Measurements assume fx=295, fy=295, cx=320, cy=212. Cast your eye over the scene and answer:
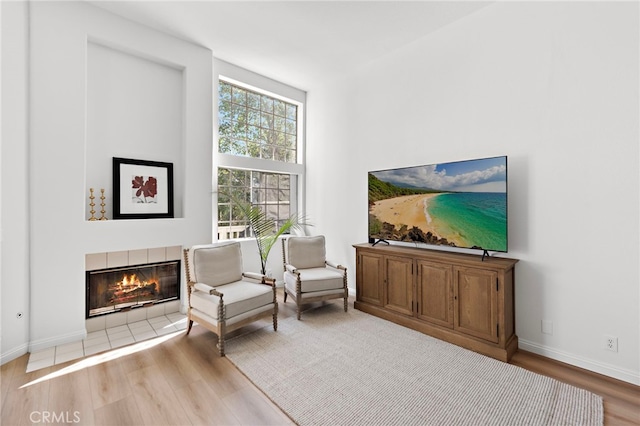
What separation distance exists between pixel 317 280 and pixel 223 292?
1.09 metres

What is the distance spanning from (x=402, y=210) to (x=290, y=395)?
2.24m

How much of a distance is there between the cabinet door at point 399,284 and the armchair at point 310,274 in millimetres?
540

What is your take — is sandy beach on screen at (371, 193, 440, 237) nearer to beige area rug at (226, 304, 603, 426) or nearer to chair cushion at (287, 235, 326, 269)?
chair cushion at (287, 235, 326, 269)

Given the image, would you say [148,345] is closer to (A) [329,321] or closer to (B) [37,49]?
(A) [329,321]

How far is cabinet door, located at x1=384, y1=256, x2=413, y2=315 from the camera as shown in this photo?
320 cm

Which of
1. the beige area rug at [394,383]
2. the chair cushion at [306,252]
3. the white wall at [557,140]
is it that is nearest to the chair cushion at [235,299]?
the beige area rug at [394,383]

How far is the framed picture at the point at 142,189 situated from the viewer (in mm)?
3262

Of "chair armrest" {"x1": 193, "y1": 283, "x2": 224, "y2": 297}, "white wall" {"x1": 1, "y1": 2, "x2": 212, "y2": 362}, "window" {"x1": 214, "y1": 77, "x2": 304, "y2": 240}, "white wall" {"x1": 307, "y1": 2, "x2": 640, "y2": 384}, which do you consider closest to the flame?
"white wall" {"x1": 1, "y1": 2, "x2": 212, "y2": 362}

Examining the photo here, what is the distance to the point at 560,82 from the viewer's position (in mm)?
2531

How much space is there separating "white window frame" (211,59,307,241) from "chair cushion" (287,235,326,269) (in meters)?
1.15

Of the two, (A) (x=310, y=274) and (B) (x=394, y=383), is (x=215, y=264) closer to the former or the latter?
(A) (x=310, y=274)

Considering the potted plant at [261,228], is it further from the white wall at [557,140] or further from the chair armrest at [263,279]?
the white wall at [557,140]

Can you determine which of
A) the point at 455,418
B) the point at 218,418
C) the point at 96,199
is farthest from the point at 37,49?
the point at 455,418

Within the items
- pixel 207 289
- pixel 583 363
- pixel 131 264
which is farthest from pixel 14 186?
pixel 583 363
